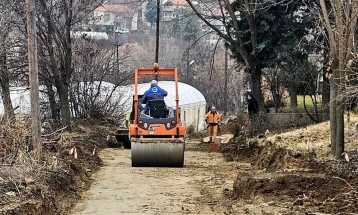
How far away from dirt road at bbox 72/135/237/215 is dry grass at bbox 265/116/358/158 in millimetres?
1916

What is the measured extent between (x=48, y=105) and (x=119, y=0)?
6.76 metres

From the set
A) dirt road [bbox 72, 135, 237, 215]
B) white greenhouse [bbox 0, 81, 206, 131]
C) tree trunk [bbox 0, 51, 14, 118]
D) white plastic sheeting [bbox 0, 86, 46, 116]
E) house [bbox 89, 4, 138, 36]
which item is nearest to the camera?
dirt road [bbox 72, 135, 237, 215]

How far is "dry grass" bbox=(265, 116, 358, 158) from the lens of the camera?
18641 millimetres

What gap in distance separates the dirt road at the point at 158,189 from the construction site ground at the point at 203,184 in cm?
2

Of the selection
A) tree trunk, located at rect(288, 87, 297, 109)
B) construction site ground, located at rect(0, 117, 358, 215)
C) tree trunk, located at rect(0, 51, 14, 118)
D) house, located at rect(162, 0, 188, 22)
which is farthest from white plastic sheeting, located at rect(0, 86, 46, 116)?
tree trunk, located at rect(288, 87, 297, 109)

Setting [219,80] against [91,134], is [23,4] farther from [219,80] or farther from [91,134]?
[219,80]

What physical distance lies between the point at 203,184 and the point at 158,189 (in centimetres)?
155

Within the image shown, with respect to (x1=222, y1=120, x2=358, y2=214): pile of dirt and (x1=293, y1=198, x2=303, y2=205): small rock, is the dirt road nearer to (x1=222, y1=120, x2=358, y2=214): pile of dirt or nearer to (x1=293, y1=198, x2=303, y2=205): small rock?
(x1=222, y1=120, x2=358, y2=214): pile of dirt

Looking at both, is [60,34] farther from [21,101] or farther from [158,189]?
[158,189]

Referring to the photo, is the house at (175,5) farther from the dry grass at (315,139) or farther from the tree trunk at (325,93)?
the dry grass at (315,139)

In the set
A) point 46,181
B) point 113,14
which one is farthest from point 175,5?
point 46,181

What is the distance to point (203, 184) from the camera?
1756cm

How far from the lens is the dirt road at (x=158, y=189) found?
45.2ft

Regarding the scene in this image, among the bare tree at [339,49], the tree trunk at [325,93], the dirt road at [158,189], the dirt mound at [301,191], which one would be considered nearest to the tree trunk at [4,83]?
the dirt road at [158,189]
